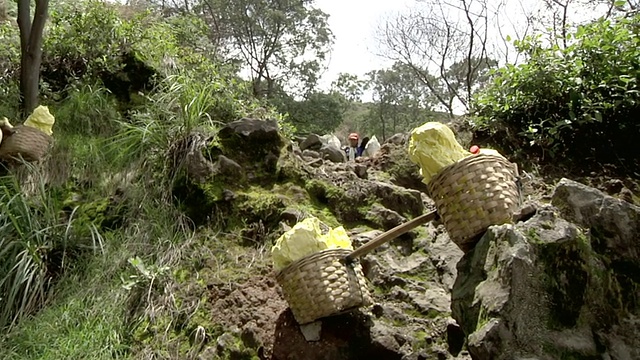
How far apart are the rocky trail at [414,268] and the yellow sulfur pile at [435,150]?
1.01 ft

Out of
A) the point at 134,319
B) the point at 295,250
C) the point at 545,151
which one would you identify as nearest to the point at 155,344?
the point at 134,319

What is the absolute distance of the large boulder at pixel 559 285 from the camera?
1.58m

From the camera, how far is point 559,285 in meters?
1.67

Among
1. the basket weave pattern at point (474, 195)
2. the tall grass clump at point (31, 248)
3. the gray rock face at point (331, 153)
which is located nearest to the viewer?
the basket weave pattern at point (474, 195)

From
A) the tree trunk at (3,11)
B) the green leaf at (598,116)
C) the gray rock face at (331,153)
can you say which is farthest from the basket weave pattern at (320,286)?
the tree trunk at (3,11)

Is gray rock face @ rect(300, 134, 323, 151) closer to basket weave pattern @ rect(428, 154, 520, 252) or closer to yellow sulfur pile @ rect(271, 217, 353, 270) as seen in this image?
yellow sulfur pile @ rect(271, 217, 353, 270)

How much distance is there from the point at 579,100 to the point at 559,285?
2486 millimetres

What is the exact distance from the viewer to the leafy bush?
365cm

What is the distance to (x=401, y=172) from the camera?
386 cm

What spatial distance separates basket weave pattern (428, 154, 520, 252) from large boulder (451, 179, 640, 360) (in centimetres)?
9

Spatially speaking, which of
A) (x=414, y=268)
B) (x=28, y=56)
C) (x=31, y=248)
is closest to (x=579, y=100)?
(x=414, y=268)

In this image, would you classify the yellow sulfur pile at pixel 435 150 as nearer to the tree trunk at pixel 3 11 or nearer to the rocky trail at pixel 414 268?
the rocky trail at pixel 414 268

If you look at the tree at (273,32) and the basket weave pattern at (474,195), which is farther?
the tree at (273,32)

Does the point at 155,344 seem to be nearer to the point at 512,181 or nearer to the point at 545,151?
the point at 512,181
